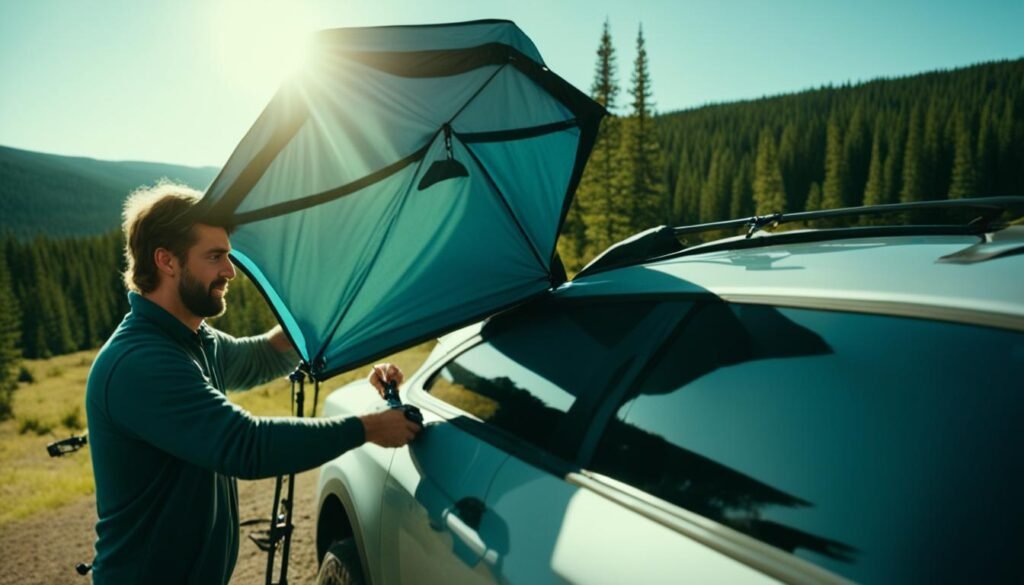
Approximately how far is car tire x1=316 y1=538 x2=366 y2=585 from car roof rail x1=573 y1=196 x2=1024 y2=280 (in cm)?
156

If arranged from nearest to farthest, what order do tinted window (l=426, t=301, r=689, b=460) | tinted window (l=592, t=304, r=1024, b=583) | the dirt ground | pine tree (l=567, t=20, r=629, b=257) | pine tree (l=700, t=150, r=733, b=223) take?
tinted window (l=592, t=304, r=1024, b=583) < tinted window (l=426, t=301, r=689, b=460) < the dirt ground < pine tree (l=567, t=20, r=629, b=257) < pine tree (l=700, t=150, r=733, b=223)

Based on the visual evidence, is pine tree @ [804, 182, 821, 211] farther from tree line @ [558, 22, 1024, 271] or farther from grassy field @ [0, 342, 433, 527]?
grassy field @ [0, 342, 433, 527]

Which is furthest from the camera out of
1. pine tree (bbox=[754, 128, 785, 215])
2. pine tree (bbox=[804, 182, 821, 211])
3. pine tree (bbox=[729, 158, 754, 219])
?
pine tree (bbox=[729, 158, 754, 219])

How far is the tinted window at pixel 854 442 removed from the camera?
955 mm

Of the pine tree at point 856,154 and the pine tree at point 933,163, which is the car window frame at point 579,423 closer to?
the pine tree at point 933,163

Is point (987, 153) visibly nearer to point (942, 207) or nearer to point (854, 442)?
point (942, 207)

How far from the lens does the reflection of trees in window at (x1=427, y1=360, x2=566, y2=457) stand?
1.86 meters

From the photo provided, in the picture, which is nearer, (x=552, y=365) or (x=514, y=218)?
(x=552, y=365)

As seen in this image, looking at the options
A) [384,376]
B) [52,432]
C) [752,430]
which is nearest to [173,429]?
[384,376]

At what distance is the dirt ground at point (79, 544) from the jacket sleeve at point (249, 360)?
6.99 feet

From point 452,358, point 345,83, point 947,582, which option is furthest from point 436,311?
point 947,582

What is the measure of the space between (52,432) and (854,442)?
30657 millimetres

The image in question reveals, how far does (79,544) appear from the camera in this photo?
6.09 metres

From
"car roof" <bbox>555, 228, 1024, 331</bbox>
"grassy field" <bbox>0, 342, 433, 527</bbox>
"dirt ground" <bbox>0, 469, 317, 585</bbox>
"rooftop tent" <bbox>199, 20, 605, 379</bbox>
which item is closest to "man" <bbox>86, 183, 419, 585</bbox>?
"rooftop tent" <bbox>199, 20, 605, 379</bbox>
